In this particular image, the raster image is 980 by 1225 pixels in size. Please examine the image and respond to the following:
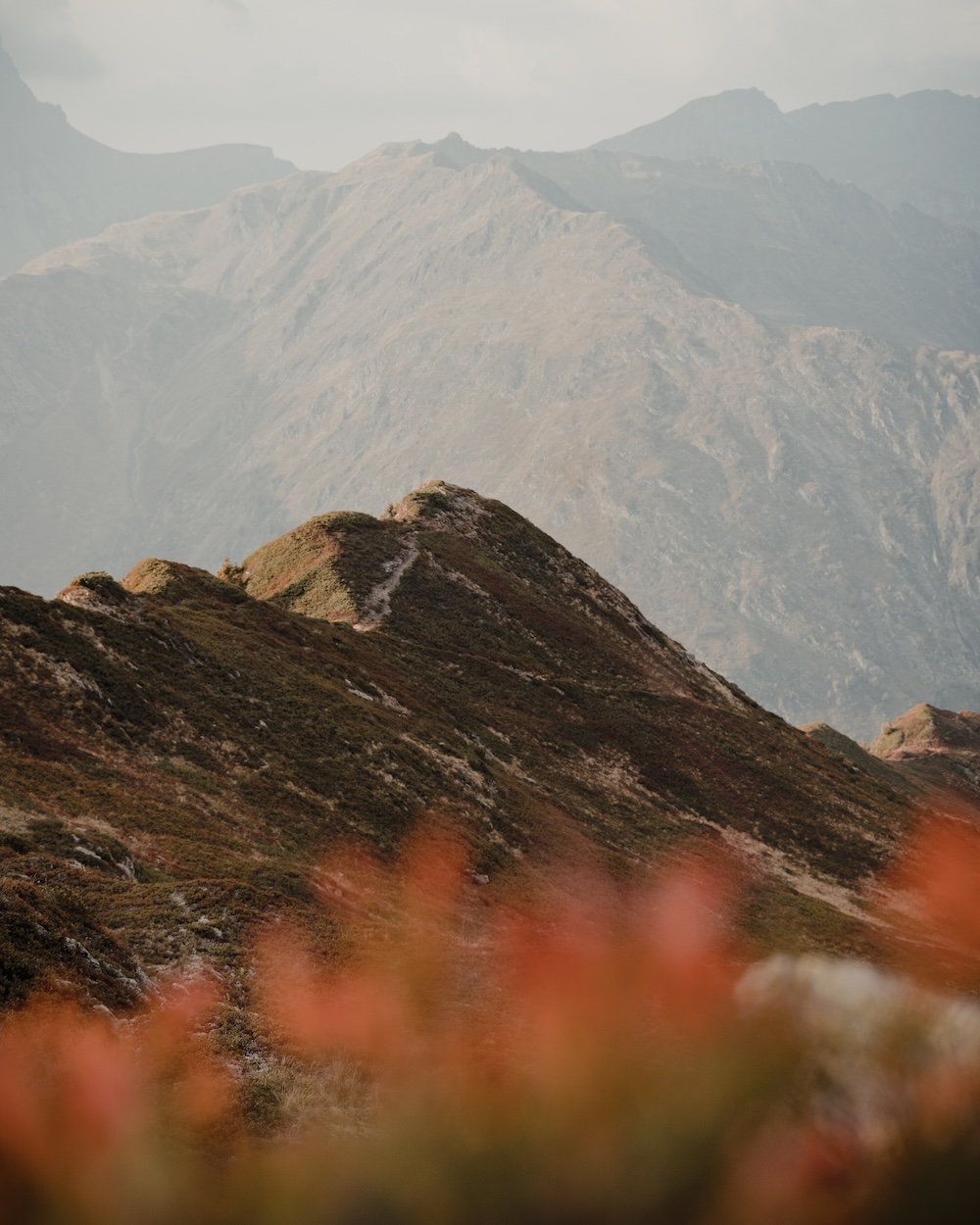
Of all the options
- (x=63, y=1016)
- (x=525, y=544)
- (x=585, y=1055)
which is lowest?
(x=63, y=1016)

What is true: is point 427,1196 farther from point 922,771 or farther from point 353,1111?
point 922,771

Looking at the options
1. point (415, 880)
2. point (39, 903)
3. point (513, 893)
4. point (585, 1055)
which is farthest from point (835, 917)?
point (585, 1055)

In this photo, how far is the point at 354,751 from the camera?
56.8m

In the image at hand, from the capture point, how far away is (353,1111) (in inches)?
672

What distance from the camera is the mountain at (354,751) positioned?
32812 mm

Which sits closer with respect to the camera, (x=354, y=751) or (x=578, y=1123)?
(x=578, y=1123)

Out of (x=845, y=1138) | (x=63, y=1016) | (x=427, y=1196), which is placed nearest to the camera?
(x=845, y=1138)

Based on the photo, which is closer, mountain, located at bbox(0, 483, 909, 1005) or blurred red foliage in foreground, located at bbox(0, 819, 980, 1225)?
blurred red foliage in foreground, located at bbox(0, 819, 980, 1225)

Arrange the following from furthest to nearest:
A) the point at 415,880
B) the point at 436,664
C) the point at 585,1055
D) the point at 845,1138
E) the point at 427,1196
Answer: the point at 436,664 → the point at 415,880 → the point at 585,1055 → the point at 427,1196 → the point at 845,1138

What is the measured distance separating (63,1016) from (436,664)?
6353cm

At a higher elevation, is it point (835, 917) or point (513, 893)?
point (835, 917)

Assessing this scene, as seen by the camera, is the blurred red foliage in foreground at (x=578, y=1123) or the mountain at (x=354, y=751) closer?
the blurred red foliage in foreground at (x=578, y=1123)

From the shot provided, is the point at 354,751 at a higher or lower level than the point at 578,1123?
lower

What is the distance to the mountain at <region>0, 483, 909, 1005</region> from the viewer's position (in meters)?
32.8
